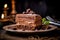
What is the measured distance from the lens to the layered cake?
4.98 feet

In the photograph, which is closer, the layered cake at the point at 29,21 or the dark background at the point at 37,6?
the layered cake at the point at 29,21

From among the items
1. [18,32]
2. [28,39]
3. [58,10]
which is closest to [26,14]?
[18,32]

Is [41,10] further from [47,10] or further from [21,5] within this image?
[21,5]

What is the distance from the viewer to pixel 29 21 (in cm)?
156

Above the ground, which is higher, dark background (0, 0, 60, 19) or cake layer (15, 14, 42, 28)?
dark background (0, 0, 60, 19)

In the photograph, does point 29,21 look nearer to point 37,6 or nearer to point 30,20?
point 30,20

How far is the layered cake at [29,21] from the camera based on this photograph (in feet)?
4.98

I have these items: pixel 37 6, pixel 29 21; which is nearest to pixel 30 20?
pixel 29 21

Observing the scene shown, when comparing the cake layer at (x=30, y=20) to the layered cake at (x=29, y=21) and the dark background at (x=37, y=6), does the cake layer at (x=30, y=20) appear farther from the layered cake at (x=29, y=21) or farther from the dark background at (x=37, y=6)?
the dark background at (x=37, y=6)

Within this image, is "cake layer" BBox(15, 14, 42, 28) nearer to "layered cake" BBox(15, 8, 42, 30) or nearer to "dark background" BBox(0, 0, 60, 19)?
"layered cake" BBox(15, 8, 42, 30)

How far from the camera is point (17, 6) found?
508 cm

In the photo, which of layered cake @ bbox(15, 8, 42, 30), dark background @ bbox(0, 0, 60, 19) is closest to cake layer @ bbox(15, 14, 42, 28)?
layered cake @ bbox(15, 8, 42, 30)

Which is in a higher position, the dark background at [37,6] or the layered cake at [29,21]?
the dark background at [37,6]

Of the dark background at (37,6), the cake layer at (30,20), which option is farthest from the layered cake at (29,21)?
the dark background at (37,6)
